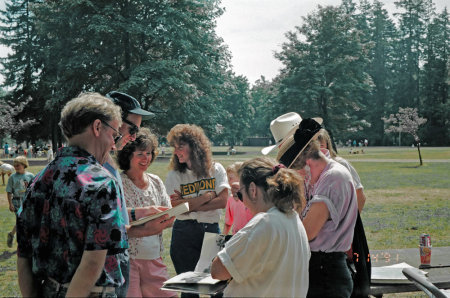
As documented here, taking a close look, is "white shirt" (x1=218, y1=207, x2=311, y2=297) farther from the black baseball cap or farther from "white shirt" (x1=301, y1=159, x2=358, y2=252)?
the black baseball cap

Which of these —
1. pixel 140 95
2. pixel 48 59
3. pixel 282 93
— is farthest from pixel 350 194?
pixel 282 93

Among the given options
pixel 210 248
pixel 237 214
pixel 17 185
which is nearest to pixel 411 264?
pixel 237 214

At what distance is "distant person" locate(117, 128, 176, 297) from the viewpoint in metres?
3.49

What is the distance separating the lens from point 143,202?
3.69 metres

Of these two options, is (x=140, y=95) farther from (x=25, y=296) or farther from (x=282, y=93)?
(x=25, y=296)

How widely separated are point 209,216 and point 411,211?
11.0m

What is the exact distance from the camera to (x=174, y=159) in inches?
177

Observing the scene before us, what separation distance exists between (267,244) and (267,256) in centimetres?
6

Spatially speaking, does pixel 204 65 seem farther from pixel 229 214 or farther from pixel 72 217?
pixel 72 217

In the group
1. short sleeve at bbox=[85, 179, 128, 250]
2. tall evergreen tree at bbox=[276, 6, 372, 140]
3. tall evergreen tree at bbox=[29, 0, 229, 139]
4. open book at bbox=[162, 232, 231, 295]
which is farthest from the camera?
tall evergreen tree at bbox=[276, 6, 372, 140]

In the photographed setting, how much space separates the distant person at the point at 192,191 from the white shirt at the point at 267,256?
6.23ft

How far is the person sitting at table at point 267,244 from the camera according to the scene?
2.29m

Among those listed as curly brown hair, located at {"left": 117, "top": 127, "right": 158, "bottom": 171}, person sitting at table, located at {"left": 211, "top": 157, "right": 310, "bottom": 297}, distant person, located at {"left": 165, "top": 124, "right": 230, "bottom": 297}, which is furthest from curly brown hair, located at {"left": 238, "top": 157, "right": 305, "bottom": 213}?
distant person, located at {"left": 165, "top": 124, "right": 230, "bottom": 297}

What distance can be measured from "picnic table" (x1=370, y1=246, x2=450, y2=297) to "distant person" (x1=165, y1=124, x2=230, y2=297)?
5.10ft
